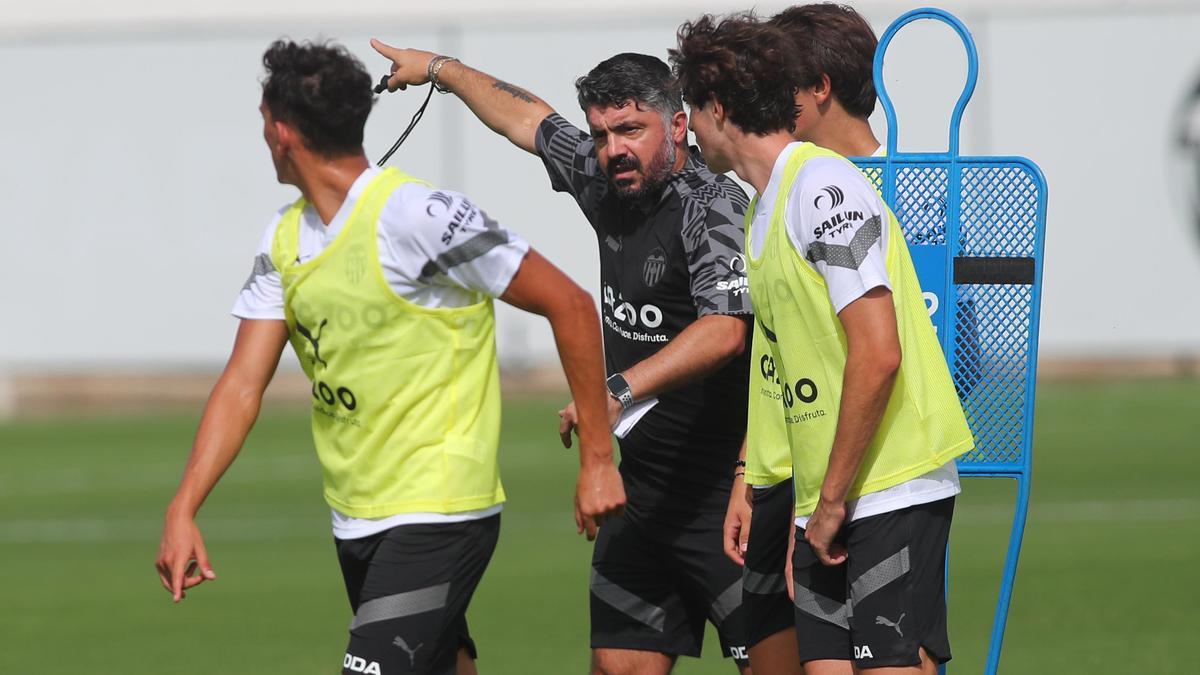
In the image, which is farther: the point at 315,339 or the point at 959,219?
the point at 959,219

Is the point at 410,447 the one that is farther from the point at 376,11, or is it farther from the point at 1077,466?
the point at 376,11

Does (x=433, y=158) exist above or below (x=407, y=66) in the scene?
below

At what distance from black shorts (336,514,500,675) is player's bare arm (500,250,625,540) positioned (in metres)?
0.36

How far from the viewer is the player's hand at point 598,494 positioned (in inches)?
194

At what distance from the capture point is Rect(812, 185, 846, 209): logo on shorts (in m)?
4.65

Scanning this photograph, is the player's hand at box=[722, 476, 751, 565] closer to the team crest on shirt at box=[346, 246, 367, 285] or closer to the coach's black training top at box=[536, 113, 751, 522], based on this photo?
the coach's black training top at box=[536, 113, 751, 522]

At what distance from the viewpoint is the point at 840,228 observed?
4625 mm

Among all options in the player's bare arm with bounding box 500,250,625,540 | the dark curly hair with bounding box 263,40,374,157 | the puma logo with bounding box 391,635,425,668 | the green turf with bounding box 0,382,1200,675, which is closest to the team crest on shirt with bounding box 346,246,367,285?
the dark curly hair with bounding box 263,40,374,157

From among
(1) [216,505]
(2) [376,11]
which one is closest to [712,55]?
(1) [216,505]

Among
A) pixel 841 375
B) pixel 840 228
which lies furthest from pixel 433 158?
pixel 840 228

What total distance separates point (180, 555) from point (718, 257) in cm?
190

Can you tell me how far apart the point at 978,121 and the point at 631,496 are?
1869 cm

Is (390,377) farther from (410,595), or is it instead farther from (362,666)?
(362,666)

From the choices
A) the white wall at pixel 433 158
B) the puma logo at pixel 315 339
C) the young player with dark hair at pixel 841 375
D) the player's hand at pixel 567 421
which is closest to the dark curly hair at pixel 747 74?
the young player with dark hair at pixel 841 375
